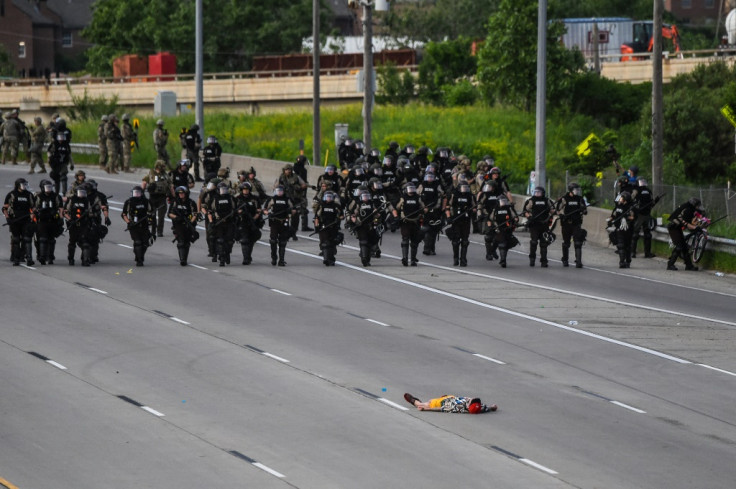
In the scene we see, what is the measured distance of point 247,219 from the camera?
28719mm

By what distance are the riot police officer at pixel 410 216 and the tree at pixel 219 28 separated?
66612 mm

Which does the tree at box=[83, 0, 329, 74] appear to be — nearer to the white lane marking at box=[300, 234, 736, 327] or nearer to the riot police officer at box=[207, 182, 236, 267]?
the riot police officer at box=[207, 182, 236, 267]

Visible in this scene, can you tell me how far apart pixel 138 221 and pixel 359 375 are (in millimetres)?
10169

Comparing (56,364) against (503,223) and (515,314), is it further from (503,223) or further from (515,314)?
(503,223)

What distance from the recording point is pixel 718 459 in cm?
1531

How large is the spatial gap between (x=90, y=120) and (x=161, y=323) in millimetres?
42545

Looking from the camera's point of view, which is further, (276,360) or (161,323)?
(161,323)

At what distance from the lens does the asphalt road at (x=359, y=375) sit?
14.8m

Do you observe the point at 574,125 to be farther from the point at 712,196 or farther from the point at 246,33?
the point at 246,33

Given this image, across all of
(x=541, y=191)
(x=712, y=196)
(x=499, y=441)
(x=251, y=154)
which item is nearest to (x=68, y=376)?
(x=499, y=441)

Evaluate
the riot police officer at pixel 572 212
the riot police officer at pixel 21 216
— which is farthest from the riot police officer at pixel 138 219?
the riot police officer at pixel 572 212

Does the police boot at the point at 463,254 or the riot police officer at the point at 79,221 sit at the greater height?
the riot police officer at the point at 79,221

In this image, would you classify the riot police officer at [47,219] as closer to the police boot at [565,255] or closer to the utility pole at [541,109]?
the police boot at [565,255]

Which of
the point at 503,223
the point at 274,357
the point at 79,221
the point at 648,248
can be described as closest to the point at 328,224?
the point at 503,223
